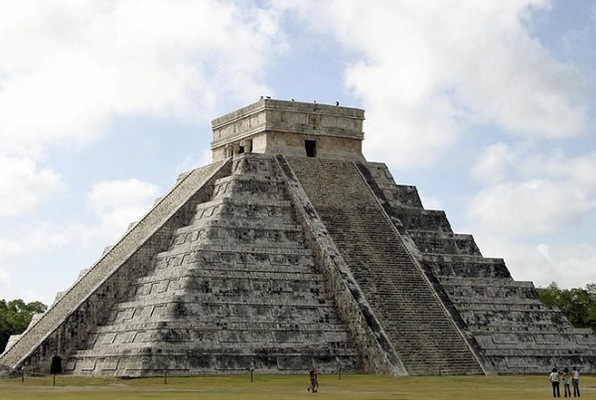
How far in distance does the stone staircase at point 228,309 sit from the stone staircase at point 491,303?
16.0 feet

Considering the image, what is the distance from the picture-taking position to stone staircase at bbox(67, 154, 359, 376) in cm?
3797

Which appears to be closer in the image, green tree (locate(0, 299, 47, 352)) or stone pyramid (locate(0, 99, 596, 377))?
stone pyramid (locate(0, 99, 596, 377))

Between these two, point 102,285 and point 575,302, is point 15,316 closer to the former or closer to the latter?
point 102,285

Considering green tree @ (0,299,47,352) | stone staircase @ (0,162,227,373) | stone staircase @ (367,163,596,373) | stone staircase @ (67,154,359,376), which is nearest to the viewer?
stone staircase @ (67,154,359,376)

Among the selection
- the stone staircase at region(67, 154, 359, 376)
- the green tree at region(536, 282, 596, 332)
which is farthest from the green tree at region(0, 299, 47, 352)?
the green tree at region(536, 282, 596, 332)

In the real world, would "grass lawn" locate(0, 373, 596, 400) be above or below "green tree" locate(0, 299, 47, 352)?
below

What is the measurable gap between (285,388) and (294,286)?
804cm

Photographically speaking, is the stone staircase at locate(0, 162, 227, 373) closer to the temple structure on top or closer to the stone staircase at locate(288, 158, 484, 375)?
the temple structure on top

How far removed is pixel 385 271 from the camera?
42.9 metres

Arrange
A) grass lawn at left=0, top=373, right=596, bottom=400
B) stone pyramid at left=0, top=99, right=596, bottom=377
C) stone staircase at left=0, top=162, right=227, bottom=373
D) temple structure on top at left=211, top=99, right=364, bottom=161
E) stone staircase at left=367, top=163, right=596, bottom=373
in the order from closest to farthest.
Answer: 1. grass lawn at left=0, top=373, right=596, bottom=400
2. stone pyramid at left=0, top=99, right=596, bottom=377
3. stone staircase at left=0, top=162, right=227, bottom=373
4. stone staircase at left=367, top=163, right=596, bottom=373
5. temple structure on top at left=211, top=99, right=364, bottom=161

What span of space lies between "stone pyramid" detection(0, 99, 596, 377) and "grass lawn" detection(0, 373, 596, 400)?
1319 mm

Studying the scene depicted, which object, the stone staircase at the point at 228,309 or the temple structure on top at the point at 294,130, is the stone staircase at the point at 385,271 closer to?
the temple structure on top at the point at 294,130

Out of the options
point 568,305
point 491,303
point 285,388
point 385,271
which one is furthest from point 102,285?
point 568,305

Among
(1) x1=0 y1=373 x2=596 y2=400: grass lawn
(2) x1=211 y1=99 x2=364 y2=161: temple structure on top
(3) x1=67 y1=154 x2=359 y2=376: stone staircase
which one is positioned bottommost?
(1) x1=0 y1=373 x2=596 y2=400: grass lawn
